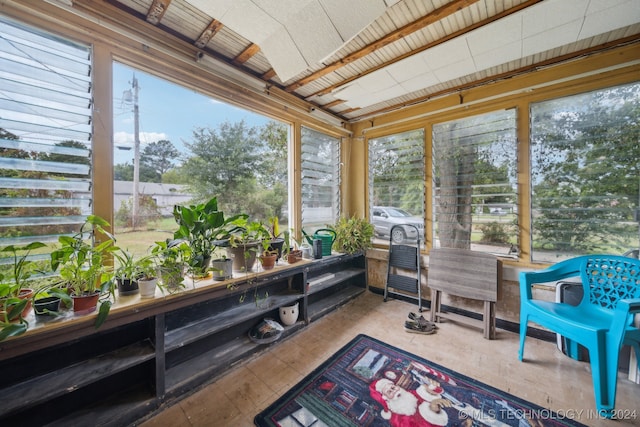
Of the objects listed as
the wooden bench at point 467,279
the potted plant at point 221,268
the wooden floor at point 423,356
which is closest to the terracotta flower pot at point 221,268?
the potted plant at point 221,268

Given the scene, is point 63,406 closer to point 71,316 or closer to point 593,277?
point 71,316

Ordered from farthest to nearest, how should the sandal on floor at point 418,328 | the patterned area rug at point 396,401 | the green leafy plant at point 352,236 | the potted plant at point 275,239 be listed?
→ the green leafy plant at point 352,236
the sandal on floor at point 418,328
the potted plant at point 275,239
the patterned area rug at point 396,401

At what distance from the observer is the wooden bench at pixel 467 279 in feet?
7.54

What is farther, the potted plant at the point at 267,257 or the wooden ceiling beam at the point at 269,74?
the wooden ceiling beam at the point at 269,74

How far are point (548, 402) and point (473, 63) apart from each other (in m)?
2.76

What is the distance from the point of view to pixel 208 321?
6.13 ft

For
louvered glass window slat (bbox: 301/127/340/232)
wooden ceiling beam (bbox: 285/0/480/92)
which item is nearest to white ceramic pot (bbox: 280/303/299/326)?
louvered glass window slat (bbox: 301/127/340/232)

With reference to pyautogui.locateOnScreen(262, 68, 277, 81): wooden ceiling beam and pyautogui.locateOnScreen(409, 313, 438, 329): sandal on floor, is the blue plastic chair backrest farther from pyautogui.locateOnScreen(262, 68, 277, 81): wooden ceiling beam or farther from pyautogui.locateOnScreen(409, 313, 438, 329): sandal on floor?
pyautogui.locateOnScreen(262, 68, 277, 81): wooden ceiling beam

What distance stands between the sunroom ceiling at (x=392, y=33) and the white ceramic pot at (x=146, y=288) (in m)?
1.78

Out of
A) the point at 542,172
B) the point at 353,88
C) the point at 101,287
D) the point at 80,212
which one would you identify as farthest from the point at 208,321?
the point at 542,172

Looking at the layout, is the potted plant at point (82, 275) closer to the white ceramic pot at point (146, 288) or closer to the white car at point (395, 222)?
the white ceramic pot at point (146, 288)

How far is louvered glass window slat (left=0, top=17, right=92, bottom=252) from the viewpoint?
1.31 m

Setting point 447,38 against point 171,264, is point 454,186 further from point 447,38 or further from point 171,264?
point 171,264

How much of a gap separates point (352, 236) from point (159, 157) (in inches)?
91.0
